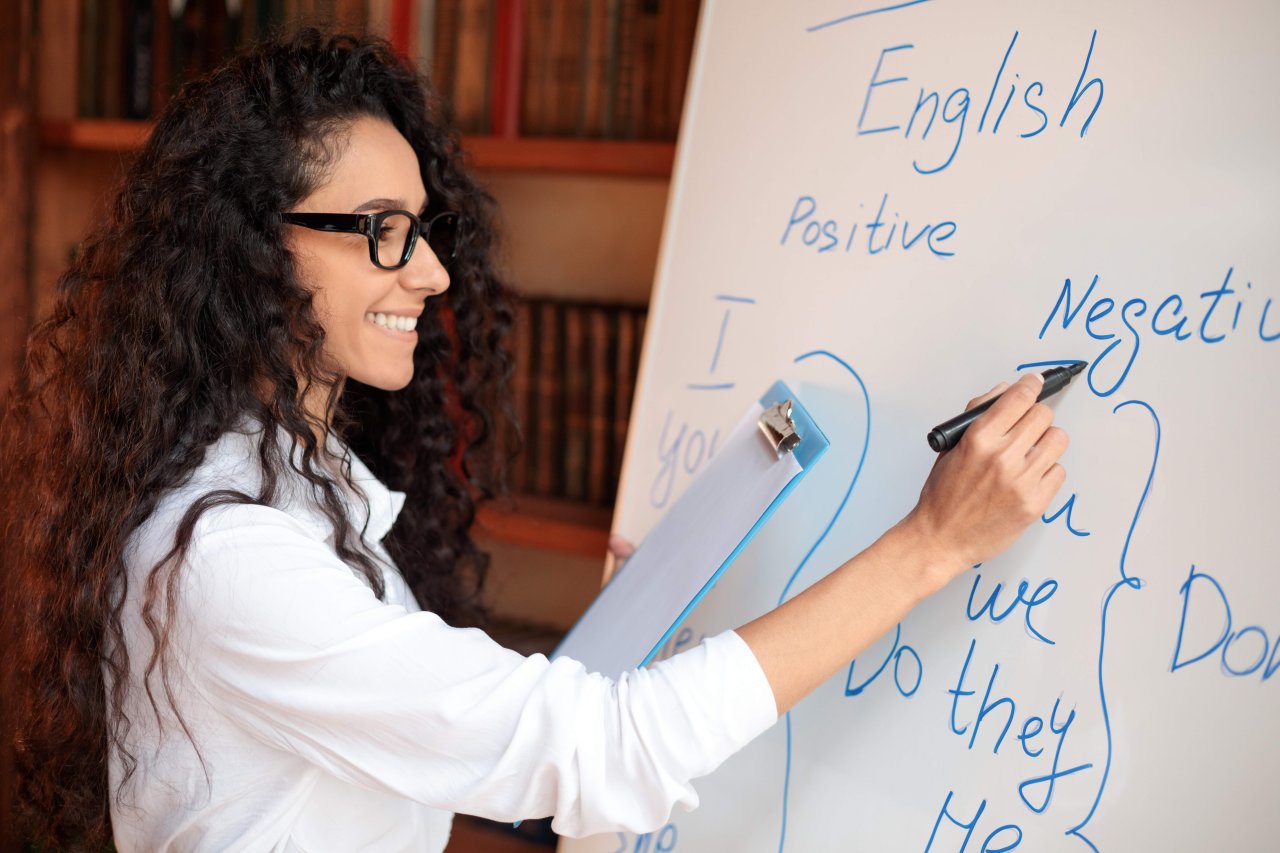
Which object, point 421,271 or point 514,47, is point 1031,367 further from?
point 514,47

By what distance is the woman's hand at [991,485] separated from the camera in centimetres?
74

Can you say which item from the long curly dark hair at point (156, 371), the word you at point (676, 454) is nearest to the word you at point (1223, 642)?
the word you at point (676, 454)

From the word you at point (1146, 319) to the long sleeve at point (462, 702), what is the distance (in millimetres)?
354

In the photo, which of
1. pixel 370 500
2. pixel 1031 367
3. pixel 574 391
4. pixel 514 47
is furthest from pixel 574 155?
pixel 1031 367

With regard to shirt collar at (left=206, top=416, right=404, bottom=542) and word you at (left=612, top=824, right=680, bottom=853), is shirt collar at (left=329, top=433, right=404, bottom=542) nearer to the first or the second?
shirt collar at (left=206, top=416, right=404, bottom=542)

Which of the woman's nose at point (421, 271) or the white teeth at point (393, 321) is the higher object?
the woman's nose at point (421, 271)

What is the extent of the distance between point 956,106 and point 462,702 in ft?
2.07

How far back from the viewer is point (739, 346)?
105cm

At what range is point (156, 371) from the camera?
0.92m

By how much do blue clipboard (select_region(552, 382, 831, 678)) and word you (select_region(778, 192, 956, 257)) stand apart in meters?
0.14

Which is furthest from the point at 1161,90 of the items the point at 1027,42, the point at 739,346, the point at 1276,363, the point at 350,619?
the point at 350,619

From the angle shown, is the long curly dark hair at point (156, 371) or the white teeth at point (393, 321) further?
the white teeth at point (393, 321)

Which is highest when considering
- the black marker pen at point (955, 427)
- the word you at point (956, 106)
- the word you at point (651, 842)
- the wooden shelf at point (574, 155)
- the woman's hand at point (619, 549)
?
the word you at point (956, 106)

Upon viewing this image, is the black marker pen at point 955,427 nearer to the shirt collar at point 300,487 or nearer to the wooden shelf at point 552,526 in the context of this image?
the shirt collar at point 300,487
